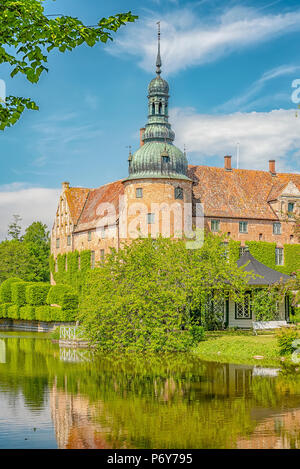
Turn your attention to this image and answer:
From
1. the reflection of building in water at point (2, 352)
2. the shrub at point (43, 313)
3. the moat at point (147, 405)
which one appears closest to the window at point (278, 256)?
the shrub at point (43, 313)

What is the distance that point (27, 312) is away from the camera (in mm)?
51969

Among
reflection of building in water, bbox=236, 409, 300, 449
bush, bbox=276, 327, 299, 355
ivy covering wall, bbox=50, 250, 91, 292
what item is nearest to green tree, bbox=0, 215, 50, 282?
ivy covering wall, bbox=50, 250, 91, 292

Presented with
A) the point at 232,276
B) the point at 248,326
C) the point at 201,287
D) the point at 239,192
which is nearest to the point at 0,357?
the point at 201,287

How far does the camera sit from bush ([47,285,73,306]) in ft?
161

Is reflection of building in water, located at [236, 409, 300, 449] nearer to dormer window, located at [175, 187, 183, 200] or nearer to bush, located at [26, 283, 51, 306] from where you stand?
dormer window, located at [175, 187, 183, 200]

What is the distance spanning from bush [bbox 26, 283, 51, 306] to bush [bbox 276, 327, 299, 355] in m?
30.4

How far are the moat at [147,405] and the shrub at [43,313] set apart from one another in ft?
76.3

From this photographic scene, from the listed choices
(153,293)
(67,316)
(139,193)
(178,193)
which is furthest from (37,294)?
(153,293)

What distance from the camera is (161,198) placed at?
45.5m

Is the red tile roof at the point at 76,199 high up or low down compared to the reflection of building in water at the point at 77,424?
up

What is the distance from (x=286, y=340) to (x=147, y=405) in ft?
36.8

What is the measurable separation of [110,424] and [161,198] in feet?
108

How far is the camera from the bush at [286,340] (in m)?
25.2

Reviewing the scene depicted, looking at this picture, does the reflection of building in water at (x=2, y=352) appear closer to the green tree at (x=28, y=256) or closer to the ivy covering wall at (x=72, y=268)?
the ivy covering wall at (x=72, y=268)
